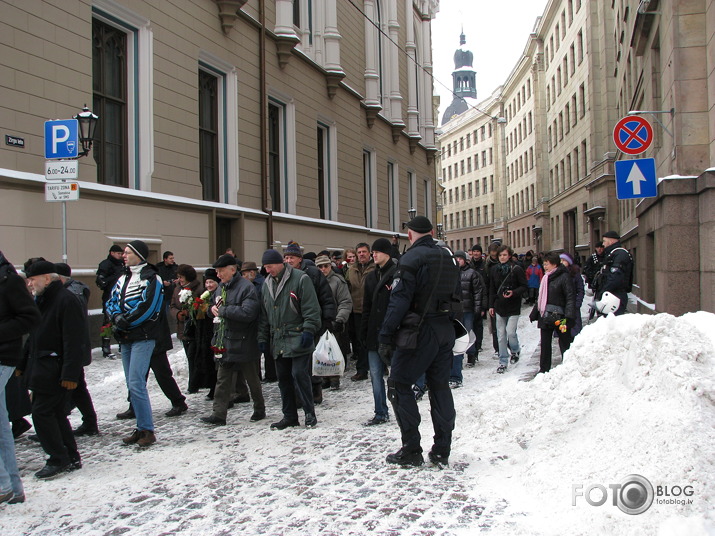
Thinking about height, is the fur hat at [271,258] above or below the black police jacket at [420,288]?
above

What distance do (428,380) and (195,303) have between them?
3697mm

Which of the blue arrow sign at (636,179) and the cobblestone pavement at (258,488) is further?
the blue arrow sign at (636,179)

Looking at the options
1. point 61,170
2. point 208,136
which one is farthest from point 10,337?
point 208,136

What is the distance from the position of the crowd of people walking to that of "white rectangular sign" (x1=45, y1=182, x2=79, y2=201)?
4.42 ft

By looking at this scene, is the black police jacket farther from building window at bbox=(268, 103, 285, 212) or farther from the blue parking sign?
building window at bbox=(268, 103, 285, 212)

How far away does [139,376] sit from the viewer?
19.4 feet

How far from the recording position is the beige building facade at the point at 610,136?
10625mm

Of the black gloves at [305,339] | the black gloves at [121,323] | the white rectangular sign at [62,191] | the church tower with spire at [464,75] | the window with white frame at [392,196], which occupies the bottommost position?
the black gloves at [305,339]

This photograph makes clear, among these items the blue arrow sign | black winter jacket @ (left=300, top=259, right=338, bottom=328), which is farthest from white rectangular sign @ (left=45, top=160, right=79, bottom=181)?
the blue arrow sign

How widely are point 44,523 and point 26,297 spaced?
5.26ft

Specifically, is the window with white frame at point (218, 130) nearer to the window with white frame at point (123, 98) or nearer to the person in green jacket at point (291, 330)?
the window with white frame at point (123, 98)

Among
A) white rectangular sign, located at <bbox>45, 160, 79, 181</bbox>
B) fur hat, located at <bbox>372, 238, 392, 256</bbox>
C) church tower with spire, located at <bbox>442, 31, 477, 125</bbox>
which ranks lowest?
fur hat, located at <bbox>372, 238, 392, 256</bbox>

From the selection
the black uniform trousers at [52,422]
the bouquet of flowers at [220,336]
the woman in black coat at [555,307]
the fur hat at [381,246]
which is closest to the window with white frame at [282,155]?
the woman in black coat at [555,307]

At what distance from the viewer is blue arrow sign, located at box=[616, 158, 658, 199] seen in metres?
9.74
